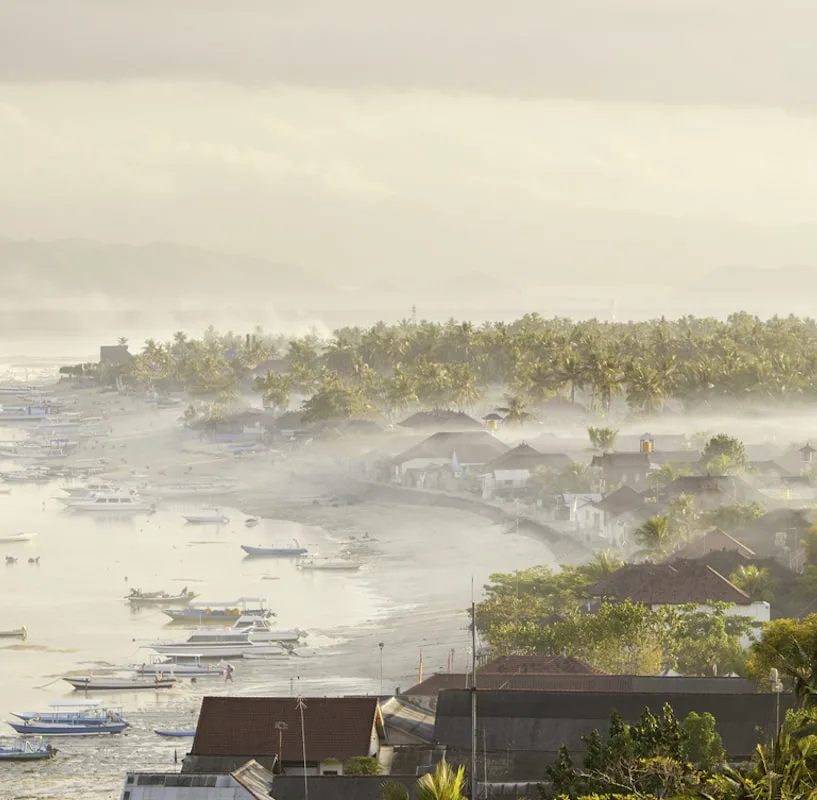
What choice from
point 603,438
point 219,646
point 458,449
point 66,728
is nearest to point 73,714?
point 66,728

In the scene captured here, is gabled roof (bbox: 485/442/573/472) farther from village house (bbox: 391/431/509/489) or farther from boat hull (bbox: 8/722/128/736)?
boat hull (bbox: 8/722/128/736)

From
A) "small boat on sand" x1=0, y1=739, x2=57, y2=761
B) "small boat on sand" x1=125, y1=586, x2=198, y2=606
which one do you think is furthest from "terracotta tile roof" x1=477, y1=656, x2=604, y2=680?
"small boat on sand" x1=125, y1=586, x2=198, y2=606

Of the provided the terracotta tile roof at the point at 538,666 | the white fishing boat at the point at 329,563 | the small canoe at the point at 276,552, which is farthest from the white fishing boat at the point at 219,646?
the small canoe at the point at 276,552

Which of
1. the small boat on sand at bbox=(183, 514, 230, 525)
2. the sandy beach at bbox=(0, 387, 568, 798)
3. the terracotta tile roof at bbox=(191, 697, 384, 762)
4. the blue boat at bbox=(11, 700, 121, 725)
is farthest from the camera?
the small boat on sand at bbox=(183, 514, 230, 525)

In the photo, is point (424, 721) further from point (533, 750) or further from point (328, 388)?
point (328, 388)

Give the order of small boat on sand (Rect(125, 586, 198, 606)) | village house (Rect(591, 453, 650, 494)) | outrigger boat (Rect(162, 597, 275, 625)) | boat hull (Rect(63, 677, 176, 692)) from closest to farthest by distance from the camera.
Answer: boat hull (Rect(63, 677, 176, 692)) → outrigger boat (Rect(162, 597, 275, 625)) → small boat on sand (Rect(125, 586, 198, 606)) → village house (Rect(591, 453, 650, 494))

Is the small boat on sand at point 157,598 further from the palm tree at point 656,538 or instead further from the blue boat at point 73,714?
the blue boat at point 73,714

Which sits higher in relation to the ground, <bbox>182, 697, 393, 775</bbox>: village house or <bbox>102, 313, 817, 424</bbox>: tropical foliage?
<bbox>102, 313, 817, 424</bbox>: tropical foliage
